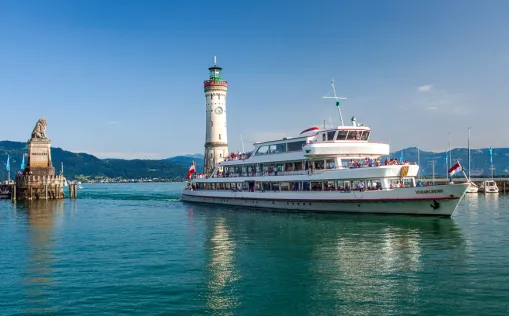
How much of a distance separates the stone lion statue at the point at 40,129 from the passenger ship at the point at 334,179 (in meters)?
39.0

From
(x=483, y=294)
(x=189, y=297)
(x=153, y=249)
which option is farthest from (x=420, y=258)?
(x=153, y=249)

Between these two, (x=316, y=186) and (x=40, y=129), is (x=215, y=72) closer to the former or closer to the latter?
(x=40, y=129)

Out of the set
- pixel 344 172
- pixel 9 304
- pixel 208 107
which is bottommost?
pixel 9 304

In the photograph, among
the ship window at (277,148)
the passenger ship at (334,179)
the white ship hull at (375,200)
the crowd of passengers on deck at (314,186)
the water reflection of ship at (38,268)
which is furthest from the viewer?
the ship window at (277,148)

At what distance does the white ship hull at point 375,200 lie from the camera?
35.3 meters

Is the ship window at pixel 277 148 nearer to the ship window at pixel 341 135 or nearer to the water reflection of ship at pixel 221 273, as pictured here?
the ship window at pixel 341 135

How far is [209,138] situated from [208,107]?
198 inches

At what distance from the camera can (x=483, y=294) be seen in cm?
1650

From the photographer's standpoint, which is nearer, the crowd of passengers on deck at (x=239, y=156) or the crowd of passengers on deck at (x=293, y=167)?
the crowd of passengers on deck at (x=293, y=167)

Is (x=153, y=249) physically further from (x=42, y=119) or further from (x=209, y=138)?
(x=42, y=119)

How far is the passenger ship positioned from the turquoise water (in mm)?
2111

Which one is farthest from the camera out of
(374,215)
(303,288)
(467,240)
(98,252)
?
(374,215)

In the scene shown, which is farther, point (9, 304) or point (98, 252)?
point (98, 252)

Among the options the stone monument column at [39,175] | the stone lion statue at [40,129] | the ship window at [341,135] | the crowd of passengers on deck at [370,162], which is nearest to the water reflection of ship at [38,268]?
the crowd of passengers on deck at [370,162]
